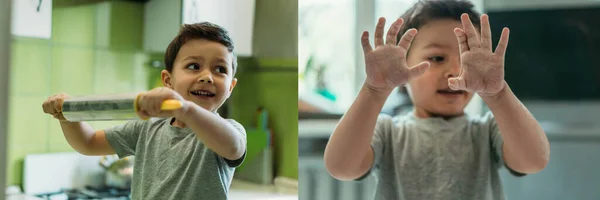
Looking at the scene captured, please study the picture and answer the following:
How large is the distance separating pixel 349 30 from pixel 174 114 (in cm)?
64

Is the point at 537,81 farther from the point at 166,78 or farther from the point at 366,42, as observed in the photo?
the point at 166,78

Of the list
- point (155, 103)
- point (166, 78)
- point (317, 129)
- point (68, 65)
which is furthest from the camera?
point (317, 129)

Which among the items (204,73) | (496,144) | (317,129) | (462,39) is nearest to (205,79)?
(204,73)

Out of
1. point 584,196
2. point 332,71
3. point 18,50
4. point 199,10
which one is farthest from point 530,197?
point 18,50

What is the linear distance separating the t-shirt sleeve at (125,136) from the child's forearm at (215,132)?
0.30 ft

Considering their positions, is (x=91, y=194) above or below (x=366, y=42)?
below

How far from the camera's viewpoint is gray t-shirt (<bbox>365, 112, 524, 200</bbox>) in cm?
54

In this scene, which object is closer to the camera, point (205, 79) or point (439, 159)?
point (205, 79)

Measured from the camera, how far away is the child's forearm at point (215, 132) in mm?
324

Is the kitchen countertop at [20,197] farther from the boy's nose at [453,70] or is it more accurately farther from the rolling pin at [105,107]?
the boy's nose at [453,70]

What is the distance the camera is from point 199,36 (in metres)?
0.39

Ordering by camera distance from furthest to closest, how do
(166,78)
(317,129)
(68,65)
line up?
(317,129) → (68,65) → (166,78)

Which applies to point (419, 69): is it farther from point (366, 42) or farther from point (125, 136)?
point (125, 136)

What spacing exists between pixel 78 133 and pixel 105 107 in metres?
0.12
